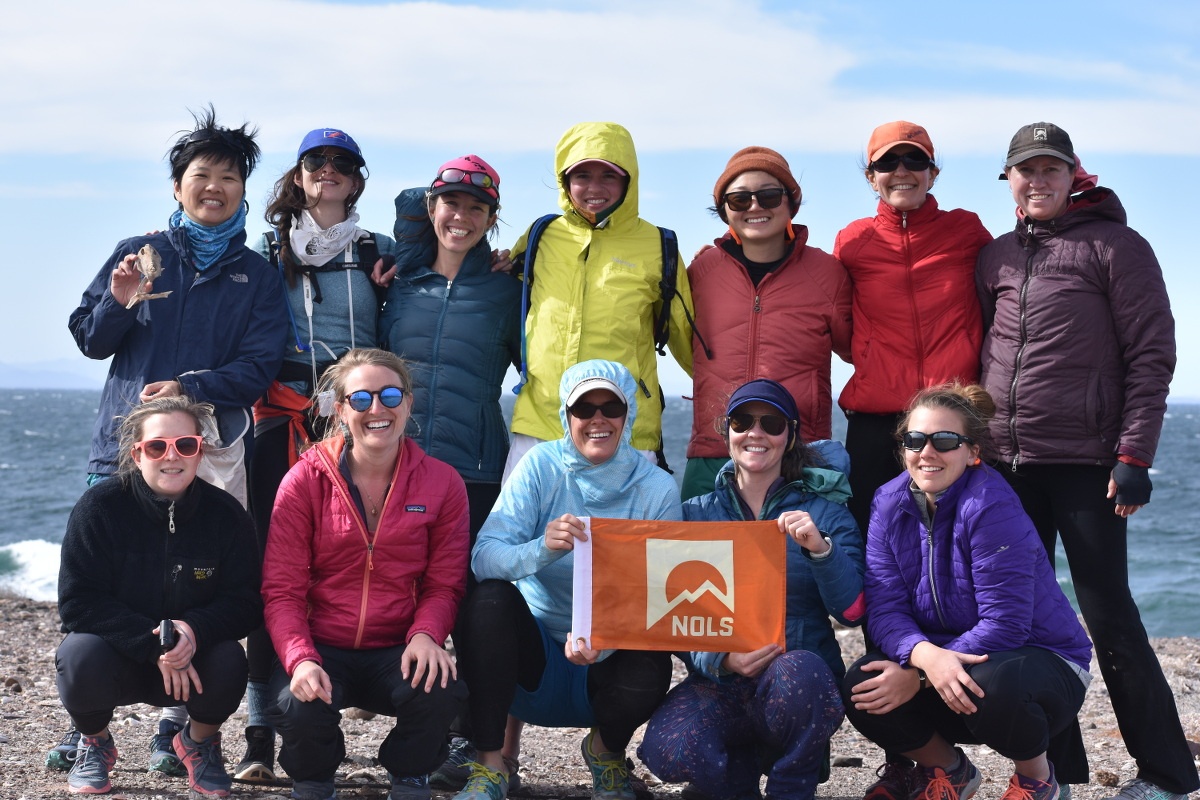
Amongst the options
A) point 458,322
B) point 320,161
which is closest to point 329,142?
point 320,161

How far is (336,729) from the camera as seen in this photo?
5.53 m

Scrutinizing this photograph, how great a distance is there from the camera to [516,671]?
5.69 metres

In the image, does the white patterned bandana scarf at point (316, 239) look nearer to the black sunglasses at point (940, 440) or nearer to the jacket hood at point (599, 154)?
the jacket hood at point (599, 154)

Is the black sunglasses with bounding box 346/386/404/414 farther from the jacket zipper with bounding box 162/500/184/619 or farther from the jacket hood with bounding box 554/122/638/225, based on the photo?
the jacket hood with bounding box 554/122/638/225

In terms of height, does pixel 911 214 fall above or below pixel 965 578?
above

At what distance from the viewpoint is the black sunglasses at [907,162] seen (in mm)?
6676

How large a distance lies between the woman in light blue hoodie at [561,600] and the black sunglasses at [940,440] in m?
1.21

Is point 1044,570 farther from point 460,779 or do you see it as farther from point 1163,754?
point 460,779

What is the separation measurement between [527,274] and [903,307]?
7.02 ft

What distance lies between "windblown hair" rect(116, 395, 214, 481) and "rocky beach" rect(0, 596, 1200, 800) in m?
1.57

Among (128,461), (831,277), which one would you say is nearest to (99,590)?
(128,461)

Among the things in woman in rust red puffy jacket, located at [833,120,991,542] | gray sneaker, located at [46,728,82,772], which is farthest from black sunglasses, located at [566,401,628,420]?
gray sneaker, located at [46,728,82,772]

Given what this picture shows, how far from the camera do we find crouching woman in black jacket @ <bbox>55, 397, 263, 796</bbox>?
554cm

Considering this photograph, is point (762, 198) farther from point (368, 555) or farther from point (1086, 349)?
point (368, 555)
